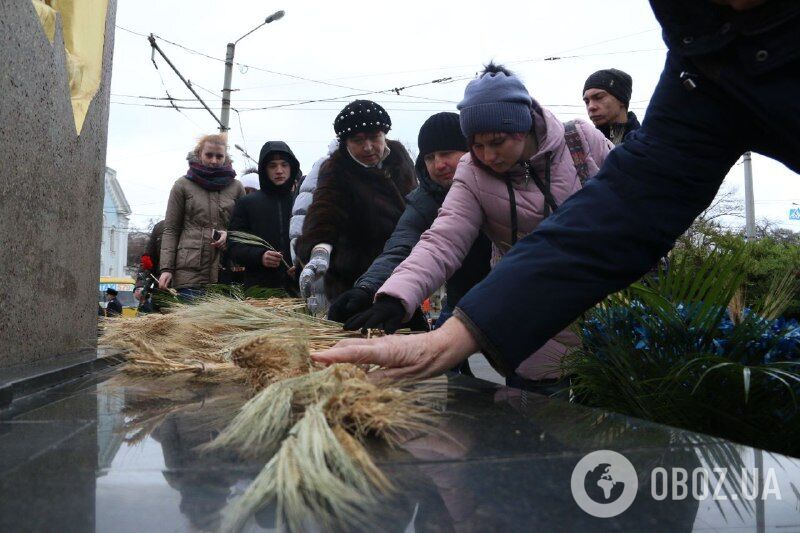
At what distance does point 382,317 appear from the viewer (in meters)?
2.09

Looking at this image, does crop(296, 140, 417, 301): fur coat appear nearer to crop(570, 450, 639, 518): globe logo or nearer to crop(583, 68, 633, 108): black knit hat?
crop(583, 68, 633, 108): black knit hat

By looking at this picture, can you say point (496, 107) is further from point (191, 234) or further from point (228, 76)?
point (228, 76)

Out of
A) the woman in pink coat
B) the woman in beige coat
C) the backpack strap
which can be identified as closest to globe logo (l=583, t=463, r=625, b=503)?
the woman in pink coat

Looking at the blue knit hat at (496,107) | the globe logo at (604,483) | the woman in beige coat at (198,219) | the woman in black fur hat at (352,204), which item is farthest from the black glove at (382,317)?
the woman in beige coat at (198,219)

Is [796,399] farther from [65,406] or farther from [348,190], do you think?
[348,190]

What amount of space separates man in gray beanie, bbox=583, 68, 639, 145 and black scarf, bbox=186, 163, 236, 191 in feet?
9.98

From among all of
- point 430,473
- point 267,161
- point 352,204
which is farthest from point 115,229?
point 430,473

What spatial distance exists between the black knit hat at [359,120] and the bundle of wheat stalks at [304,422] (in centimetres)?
206

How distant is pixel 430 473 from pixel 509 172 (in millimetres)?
1704

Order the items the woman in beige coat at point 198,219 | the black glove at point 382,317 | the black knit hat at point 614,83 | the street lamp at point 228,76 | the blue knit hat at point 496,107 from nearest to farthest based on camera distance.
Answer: the black glove at point 382,317
the blue knit hat at point 496,107
the black knit hat at point 614,83
the woman in beige coat at point 198,219
the street lamp at point 228,76

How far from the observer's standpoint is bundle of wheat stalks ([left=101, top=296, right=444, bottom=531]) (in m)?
0.87

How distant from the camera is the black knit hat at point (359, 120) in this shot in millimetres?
3961

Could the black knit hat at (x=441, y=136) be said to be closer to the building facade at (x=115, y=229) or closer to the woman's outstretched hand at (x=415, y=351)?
the woman's outstretched hand at (x=415, y=351)

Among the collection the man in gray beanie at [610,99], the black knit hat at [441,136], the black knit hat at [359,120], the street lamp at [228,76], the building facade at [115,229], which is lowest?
A: the building facade at [115,229]
